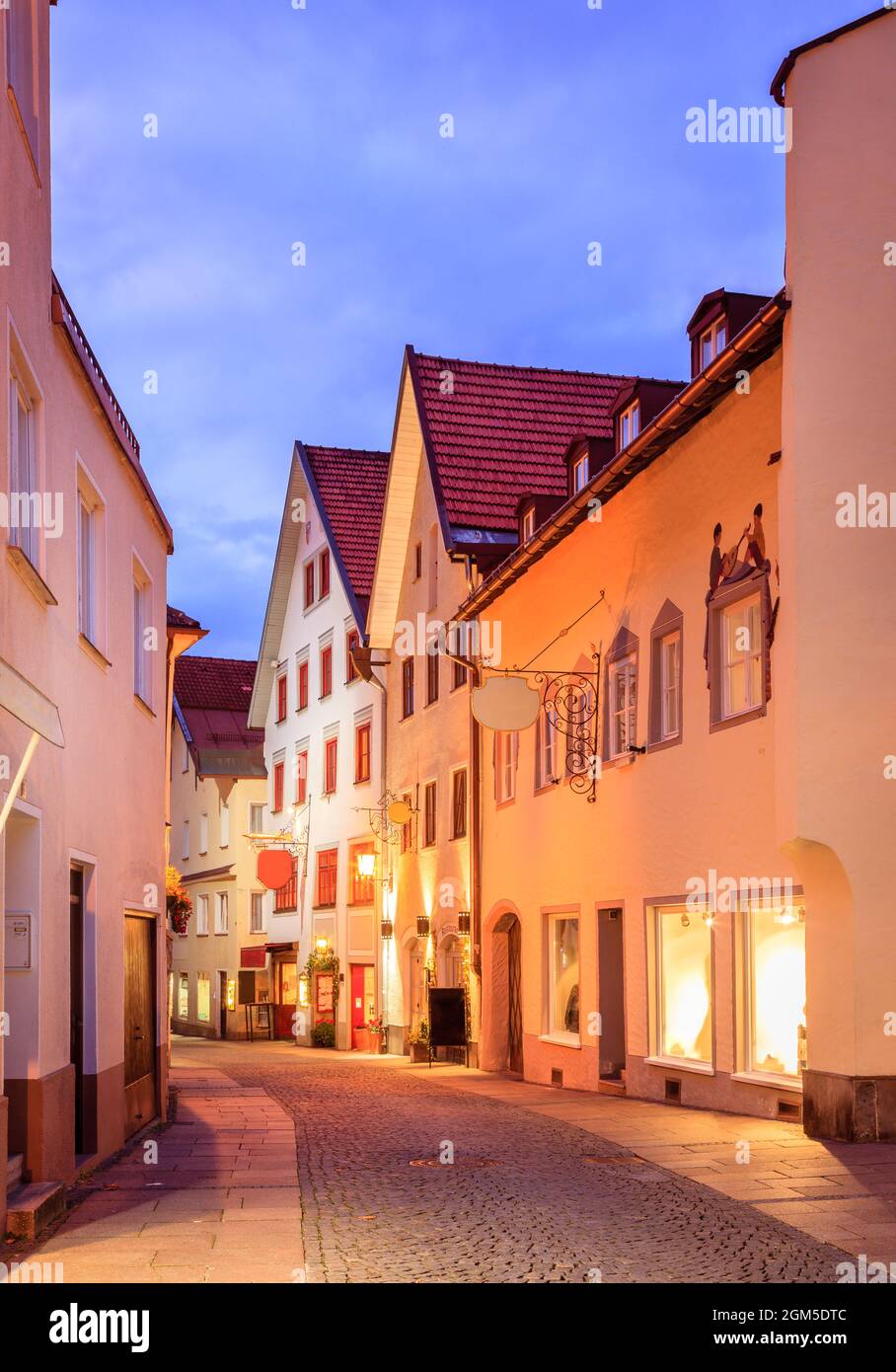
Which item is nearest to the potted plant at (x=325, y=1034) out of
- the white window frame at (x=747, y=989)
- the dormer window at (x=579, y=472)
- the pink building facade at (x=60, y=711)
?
the dormer window at (x=579, y=472)

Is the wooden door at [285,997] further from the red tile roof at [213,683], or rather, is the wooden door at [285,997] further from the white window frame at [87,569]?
the white window frame at [87,569]

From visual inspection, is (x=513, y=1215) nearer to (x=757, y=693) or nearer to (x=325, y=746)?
(x=757, y=693)

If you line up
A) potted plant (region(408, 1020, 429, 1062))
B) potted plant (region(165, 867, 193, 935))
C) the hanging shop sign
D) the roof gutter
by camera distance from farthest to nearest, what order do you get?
potted plant (region(408, 1020, 429, 1062))
potted plant (region(165, 867, 193, 935))
the hanging shop sign
the roof gutter

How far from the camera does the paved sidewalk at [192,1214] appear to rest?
848 centimetres

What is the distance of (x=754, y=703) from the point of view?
15.3m

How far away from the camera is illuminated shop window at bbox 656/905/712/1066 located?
654 inches

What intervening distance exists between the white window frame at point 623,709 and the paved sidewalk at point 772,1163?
13.2 ft

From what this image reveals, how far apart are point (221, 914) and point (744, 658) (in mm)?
36508

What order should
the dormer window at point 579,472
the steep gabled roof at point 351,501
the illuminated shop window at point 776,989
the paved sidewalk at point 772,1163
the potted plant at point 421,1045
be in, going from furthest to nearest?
1. the steep gabled roof at point 351,501
2. the potted plant at point 421,1045
3. the dormer window at point 579,472
4. the illuminated shop window at point 776,989
5. the paved sidewalk at point 772,1163

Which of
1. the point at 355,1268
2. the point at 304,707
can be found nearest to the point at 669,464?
the point at 355,1268

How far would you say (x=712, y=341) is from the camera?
17.3 m

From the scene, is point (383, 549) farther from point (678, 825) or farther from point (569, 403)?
point (678, 825)

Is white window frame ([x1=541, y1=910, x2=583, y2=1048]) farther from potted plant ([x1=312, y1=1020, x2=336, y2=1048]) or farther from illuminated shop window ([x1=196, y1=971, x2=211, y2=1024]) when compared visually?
illuminated shop window ([x1=196, y1=971, x2=211, y2=1024])

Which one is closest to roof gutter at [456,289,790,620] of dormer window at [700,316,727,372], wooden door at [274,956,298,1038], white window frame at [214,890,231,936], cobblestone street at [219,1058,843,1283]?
dormer window at [700,316,727,372]
